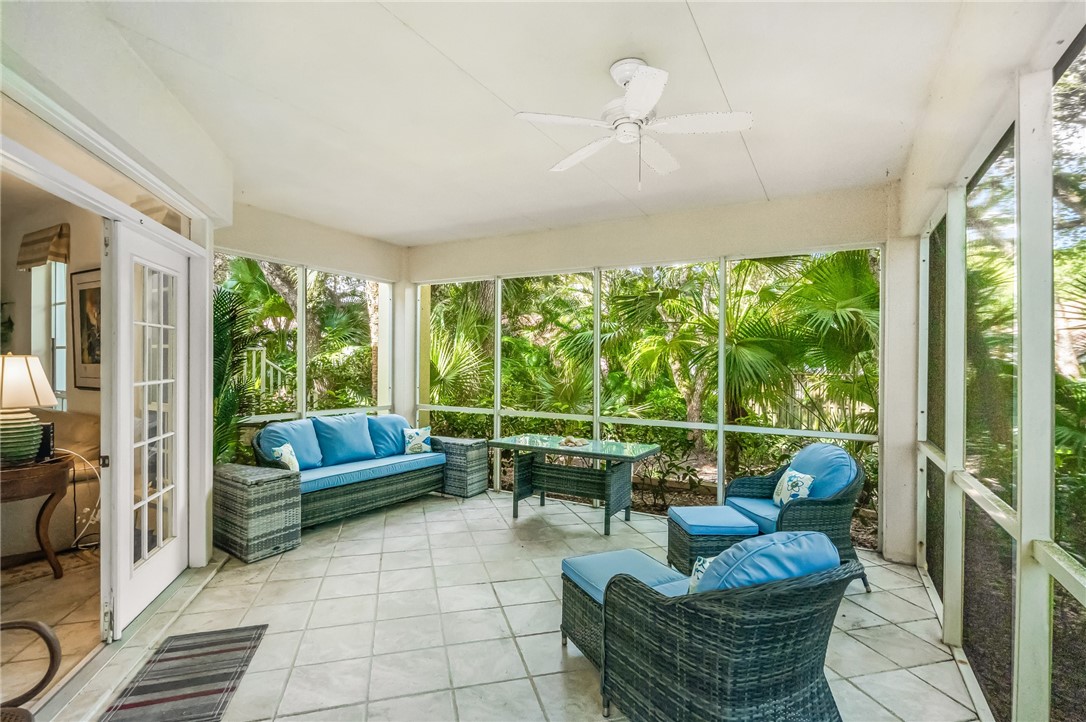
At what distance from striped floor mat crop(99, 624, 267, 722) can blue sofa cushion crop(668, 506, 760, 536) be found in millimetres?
2357

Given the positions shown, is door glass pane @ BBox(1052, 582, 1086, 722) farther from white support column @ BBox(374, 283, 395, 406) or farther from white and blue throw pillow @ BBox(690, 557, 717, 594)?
white support column @ BBox(374, 283, 395, 406)

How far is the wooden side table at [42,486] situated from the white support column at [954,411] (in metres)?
4.87

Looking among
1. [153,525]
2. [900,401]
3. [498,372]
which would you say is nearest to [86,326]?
[153,525]

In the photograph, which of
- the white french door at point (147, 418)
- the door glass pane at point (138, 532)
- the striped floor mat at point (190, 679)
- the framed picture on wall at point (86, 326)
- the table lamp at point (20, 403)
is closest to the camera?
the striped floor mat at point (190, 679)

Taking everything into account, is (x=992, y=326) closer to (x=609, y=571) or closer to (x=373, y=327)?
(x=609, y=571)

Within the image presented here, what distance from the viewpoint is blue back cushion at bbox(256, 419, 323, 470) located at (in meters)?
4.18

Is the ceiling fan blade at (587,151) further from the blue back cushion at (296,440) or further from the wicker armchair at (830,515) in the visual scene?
the blue back cushion at (296,440)

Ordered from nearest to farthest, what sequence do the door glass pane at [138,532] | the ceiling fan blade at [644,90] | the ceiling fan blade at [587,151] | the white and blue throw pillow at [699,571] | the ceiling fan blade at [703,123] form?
the white and blue throw pillow at [699,571]
the ceiling fan blade at [644,90]
the ceiling fan blade at [703,123]
the ceiling fan blade at [587,151]
the door glass pane at [138,532]

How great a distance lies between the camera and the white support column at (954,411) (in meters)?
2.44

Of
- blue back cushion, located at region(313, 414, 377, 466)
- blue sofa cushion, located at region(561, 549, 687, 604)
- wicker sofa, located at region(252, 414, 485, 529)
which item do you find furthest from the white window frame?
blue back cushion, located at region(313, 414, 377, 466)

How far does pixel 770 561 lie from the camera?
1.56 metres

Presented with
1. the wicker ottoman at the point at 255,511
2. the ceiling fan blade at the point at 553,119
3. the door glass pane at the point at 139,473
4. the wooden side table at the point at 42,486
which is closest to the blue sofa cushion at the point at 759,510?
the ceiling fan blade at the point at 553,119

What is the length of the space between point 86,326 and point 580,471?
3884mm

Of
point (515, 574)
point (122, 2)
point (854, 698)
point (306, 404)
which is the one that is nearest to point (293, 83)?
point (122, 2)
